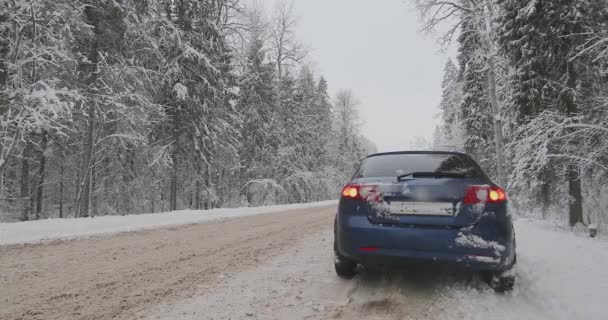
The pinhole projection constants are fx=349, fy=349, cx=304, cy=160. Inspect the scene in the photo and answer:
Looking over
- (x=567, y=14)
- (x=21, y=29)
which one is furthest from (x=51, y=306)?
(x=567, y=14)

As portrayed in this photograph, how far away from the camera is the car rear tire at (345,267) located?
13.2 feet

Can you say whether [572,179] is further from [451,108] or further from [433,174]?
[451,108]

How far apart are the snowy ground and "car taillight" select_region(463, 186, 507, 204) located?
98 cm

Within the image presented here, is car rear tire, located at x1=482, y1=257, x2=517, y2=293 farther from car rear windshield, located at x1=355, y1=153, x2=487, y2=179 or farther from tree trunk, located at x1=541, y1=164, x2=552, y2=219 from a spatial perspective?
tree trunk, located at x1=541, y1=164, x2=552, y2=219

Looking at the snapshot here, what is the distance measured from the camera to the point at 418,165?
400cm

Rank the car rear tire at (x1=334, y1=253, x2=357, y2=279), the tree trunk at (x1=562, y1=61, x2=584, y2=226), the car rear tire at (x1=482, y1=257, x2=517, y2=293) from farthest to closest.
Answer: the tree trunk at (x1=562, y1=61, x2=584, y2=226) < the car rear tire at (x1=334, y1=253, x2=357, y2=279) < the car rear tire at (x1=482, y1=257, x2=517, y2=293)

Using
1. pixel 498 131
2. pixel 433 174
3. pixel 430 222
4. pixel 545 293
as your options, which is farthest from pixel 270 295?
pixel 498 131

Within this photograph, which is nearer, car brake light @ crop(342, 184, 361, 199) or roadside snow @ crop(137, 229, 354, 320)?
roadside snow @ crop(137, 229, 354, 320)

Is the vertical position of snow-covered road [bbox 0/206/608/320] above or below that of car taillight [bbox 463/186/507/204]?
below

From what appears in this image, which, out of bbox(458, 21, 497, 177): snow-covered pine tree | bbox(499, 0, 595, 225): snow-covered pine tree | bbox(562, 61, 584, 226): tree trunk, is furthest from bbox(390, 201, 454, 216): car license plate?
bbox(458, 21, 497, 177): snow-covered pine tree

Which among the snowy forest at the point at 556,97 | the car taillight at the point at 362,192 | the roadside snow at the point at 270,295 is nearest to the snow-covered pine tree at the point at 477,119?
the snowy forest at the point at 556,97

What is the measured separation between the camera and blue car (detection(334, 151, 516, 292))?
334 cm

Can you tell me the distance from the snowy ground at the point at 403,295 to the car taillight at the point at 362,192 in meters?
1.00

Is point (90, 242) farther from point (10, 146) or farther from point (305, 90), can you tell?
point (305, 90)
